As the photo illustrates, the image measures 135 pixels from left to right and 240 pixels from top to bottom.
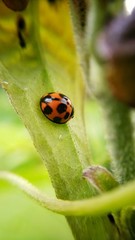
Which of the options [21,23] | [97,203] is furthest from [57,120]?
[97,203]

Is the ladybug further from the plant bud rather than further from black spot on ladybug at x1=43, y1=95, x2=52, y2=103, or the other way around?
the plant bud

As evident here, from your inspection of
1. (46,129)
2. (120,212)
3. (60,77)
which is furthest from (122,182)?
(60,77)

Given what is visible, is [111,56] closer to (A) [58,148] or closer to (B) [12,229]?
(A) [58,148]

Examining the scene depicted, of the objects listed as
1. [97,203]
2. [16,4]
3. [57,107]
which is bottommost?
[57,107]

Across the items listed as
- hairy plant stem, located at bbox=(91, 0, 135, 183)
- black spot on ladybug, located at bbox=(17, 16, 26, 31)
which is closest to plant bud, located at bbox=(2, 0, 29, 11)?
black spot on ladybug, located at bbox=(17, 16, 26, 31)

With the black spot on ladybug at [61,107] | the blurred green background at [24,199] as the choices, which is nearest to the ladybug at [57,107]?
the black spot on ladybug at [61,107]

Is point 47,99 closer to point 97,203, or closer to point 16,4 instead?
point 16,4
